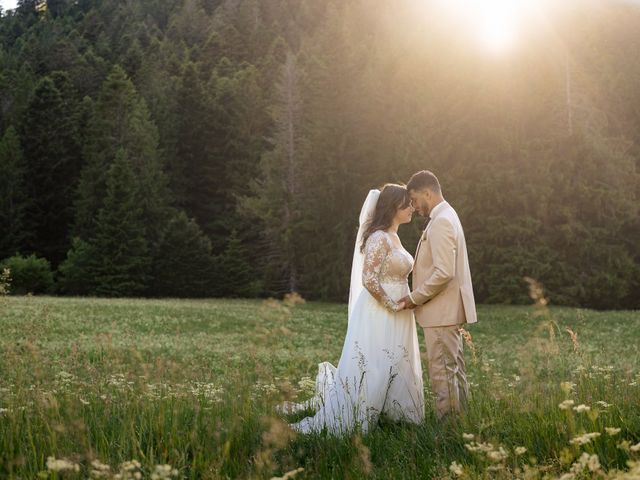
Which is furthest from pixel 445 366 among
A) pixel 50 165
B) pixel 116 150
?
pixel 50 165

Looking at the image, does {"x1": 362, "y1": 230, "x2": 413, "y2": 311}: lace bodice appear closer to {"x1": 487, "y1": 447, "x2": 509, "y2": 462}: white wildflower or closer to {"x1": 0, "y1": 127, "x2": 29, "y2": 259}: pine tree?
{"x1": 487, "y1": 447, "x2": 509, "y2": 462}: white wildflower

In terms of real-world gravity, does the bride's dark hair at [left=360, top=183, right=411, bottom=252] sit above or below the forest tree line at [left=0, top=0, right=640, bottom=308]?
below

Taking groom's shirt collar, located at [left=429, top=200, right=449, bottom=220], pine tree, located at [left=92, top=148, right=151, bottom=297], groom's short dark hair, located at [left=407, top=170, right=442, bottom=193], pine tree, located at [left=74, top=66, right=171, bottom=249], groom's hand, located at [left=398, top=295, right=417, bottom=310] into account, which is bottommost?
groom's hand, located at [left=398, top=295, right=417, bottom=310]

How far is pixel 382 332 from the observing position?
7.50 meters

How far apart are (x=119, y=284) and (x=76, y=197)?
1584cm

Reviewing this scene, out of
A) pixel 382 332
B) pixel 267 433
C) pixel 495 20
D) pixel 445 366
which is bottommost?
pixel 267 433

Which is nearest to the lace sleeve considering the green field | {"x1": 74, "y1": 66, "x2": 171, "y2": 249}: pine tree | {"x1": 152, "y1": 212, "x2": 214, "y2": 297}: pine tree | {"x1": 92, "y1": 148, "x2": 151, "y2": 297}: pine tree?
the green field

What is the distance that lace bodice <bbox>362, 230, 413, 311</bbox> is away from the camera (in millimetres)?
7516

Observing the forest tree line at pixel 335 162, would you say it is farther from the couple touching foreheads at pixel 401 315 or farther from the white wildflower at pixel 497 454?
the white wildflower at pixel 497 454

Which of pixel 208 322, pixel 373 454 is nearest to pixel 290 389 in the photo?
pixel 373 454

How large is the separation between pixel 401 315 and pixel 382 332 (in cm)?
24

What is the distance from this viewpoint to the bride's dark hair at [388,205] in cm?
758

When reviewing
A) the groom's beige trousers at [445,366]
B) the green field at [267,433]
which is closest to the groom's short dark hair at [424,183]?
the groom's beige trousers at [445,366]

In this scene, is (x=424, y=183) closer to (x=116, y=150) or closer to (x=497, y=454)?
(x=497, y=454)
